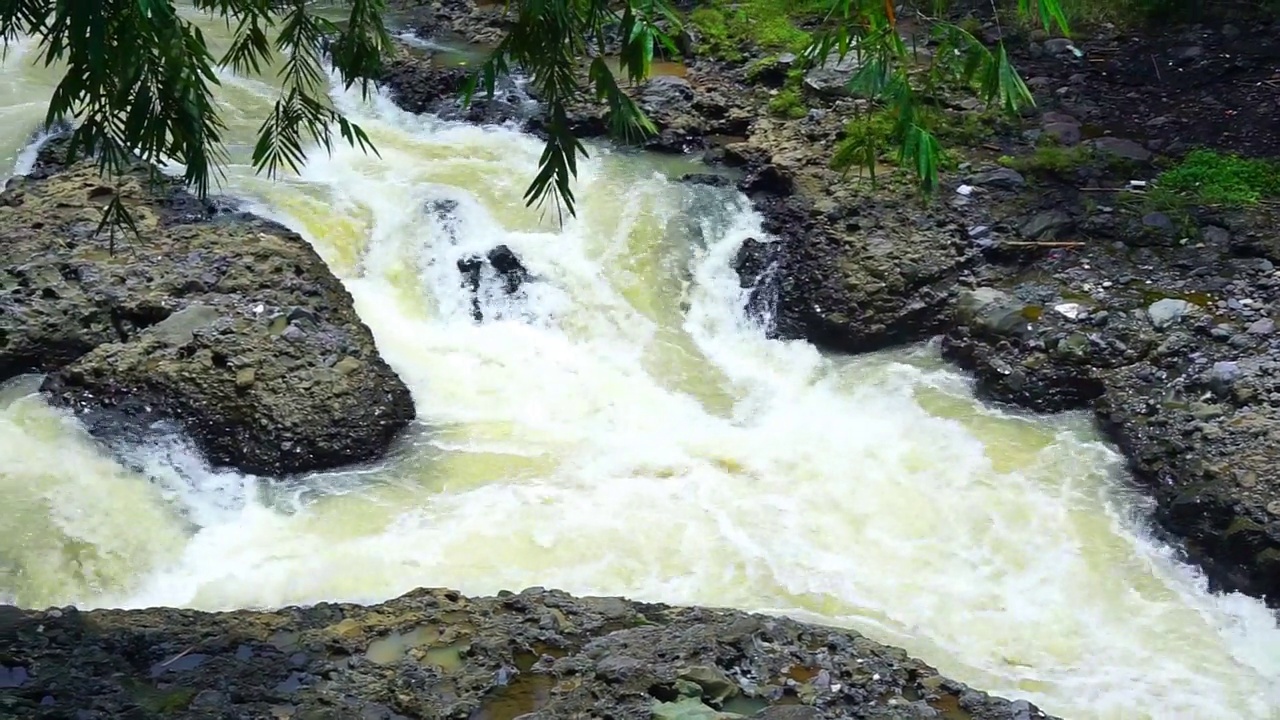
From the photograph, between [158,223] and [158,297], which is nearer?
[158,297]

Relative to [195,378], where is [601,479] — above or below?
below

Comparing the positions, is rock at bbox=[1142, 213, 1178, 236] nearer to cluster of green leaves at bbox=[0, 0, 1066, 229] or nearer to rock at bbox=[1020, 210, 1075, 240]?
rock at bbox=[1020, 210, 1075, 240]

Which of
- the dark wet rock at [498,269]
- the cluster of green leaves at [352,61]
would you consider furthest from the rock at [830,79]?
the cluster of green leaves at [352,61]

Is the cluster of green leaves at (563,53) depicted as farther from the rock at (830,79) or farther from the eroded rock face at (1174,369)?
the rock at (830,79)

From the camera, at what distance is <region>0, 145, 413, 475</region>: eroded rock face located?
6363 millimetres

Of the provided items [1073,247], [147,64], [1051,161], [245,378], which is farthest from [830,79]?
[147,64]

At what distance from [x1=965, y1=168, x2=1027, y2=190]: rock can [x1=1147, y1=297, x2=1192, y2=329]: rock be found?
1414 mm

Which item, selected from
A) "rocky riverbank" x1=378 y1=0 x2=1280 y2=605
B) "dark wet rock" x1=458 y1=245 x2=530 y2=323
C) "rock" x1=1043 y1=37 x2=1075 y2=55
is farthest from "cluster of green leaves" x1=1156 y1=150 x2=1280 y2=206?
"dark wet rock" x1=458 y1=245 x2=530 y2=323

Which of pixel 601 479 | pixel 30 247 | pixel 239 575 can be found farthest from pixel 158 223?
pixel 601 479

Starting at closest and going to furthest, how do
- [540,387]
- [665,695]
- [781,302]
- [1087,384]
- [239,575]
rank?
[665,695], [239,575], [1087,384], [540,387], [781,302]

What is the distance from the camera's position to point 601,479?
6.46m

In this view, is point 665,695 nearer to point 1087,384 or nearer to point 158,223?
point 1087,384

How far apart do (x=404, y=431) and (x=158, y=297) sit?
1.54m

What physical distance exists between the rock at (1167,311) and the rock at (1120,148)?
158 centimetres
